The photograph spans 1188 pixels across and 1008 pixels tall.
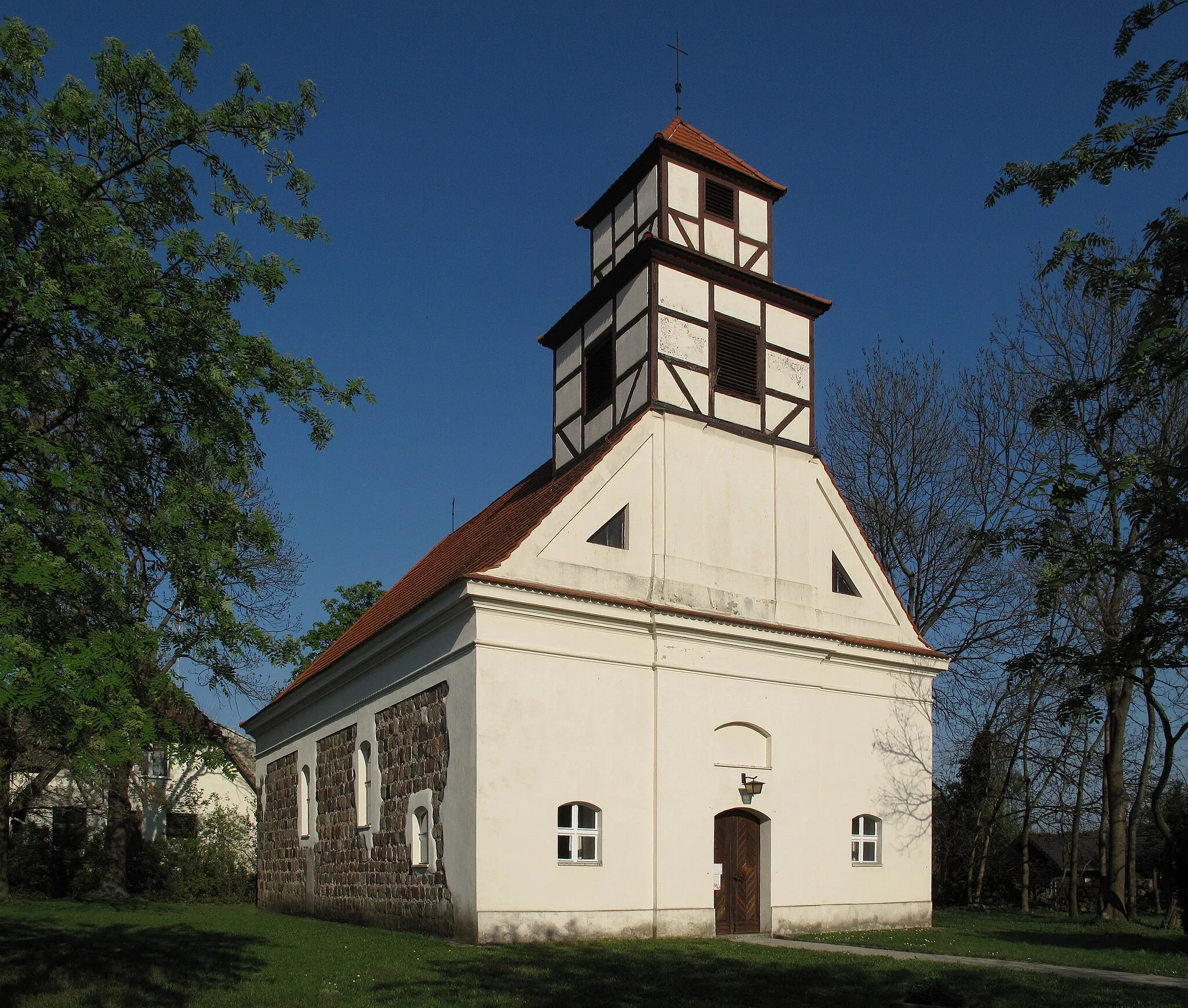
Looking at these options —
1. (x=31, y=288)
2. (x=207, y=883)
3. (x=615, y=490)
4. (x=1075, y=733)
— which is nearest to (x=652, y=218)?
(x=615, y=490)

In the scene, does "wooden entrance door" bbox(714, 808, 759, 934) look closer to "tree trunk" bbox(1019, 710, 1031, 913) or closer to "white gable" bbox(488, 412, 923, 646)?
"white gable" bbox(488, 412, 923, 646)

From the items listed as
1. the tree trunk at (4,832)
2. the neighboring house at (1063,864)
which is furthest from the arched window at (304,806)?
the neighboring house at (1063,864)

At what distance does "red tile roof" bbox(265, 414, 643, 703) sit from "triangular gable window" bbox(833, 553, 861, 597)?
5265mm

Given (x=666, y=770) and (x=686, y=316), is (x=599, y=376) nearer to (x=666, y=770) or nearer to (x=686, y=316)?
(x=686, y=316)

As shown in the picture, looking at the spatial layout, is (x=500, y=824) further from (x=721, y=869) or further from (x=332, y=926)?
(x=332, y=926)

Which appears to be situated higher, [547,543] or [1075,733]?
[547,543]

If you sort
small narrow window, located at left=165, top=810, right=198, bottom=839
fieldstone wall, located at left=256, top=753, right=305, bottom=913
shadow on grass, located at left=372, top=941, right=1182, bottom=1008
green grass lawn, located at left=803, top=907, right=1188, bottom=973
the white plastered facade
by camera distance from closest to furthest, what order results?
shadow on grass, located at left=372, top=941, right=1182, bottom=1008 < green grass lawn, located at left=803, top=907, right=1188, bottom=973 < the white plastered facade < fieldstone wall, located at left=256, top=753, right=305, bottom=913 < small narrow window, located at left=165, top=810, right=198, bottom=839

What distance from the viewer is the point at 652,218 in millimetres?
21609

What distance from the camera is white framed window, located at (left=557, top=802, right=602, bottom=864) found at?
677 inches

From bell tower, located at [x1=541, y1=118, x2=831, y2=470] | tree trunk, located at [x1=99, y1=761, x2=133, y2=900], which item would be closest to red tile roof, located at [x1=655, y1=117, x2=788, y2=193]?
bell tower, located at [x1=541, y1=118, x2=831, y2=470]

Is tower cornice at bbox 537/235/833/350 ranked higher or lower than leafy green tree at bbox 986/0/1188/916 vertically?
higher

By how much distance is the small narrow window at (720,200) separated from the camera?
22.2m

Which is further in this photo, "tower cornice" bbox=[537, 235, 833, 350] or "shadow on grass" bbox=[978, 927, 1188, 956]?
"tower cornice" bbox=[537, 235, 833, 350]

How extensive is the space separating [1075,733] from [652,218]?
1719 centimetres
